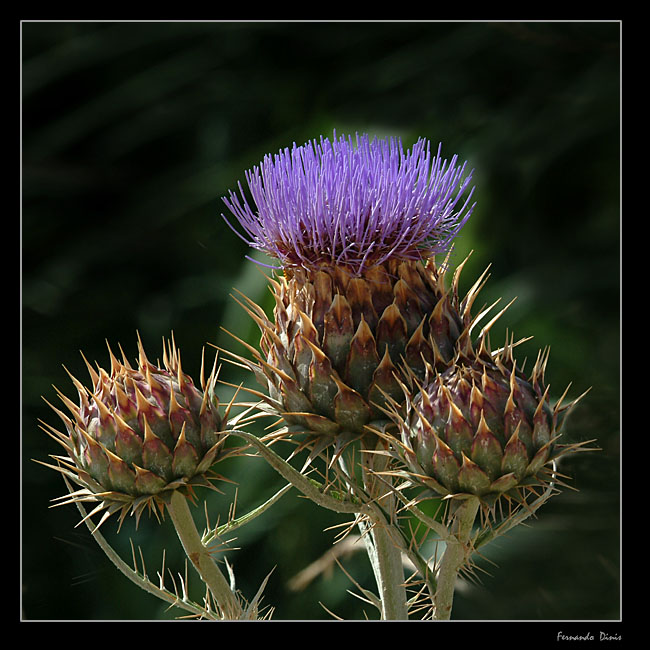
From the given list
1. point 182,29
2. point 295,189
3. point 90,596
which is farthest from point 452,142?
point 90,596

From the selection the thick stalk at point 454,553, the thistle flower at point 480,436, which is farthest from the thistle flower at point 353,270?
the thick stalk at point 454,553

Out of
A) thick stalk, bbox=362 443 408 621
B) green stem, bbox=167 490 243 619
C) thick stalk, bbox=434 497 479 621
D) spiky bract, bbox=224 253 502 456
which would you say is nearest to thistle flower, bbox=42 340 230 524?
green stem, bbox=167 490 243 619

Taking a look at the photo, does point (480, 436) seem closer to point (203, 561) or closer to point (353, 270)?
point (353, 270)

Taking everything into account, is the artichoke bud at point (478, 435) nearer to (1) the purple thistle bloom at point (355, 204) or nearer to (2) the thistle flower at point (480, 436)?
(2) the thistle flower at point (480, 436)

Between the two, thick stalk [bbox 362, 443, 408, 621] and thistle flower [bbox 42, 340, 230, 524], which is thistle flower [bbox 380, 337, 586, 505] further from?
thistle flower [bbox 42, 340, 230, 524]

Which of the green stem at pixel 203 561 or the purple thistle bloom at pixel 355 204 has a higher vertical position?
the purple thistle bloom at pixel 355 204

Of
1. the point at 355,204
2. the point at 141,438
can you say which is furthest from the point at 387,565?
the point at 355,204
